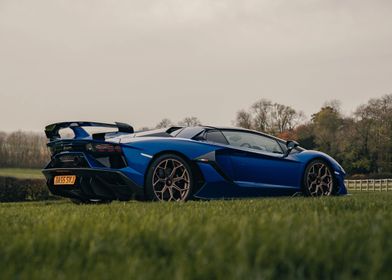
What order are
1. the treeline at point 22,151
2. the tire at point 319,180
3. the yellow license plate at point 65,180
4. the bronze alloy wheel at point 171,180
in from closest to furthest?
the bronze alloy wheel at point 171,180, the yellow license plate at point 65,180, the tire at point 319,180, the treeline at point 22,151

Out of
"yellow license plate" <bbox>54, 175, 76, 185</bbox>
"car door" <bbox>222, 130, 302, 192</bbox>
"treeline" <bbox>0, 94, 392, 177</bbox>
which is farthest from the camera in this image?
"treeline" <bbox>0, 94, 392, 177</bbox>

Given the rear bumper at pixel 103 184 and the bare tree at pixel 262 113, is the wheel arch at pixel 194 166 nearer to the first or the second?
the rear bumper at pixel 103 184

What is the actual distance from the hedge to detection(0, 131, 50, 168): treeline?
99.9 feet

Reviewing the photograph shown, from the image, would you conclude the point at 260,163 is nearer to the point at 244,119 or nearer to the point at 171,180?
the point at 171,180

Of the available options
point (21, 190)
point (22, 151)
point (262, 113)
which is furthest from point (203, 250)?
point (262, 113)

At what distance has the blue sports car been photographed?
7852 mm

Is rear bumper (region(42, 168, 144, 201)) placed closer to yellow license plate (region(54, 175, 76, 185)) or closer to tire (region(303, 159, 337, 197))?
yellow license plate (region(54, 175, 76, 185))

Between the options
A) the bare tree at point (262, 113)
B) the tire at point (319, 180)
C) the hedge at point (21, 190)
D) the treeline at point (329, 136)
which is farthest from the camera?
the bare tree at point (262, 113)

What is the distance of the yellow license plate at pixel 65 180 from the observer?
816cm

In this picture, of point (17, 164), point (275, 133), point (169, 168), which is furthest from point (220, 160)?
point (275, 133)

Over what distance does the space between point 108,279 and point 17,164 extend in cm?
5592

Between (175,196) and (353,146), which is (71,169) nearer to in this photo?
(175,196)

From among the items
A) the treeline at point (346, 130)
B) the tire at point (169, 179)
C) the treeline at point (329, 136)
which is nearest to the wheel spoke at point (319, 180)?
the tire at point (169, 179)

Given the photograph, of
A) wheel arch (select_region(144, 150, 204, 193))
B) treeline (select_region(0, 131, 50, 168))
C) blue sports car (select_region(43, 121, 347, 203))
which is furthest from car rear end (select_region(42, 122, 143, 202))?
treeline (select_region(0, 131, 50, 168))
